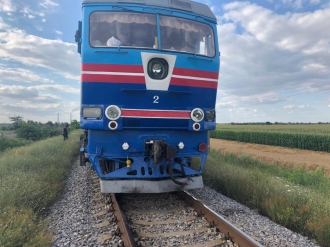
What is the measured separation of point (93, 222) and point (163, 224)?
1.20 metres

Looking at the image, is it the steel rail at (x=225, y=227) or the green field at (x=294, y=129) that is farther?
the green field at (x=294, y=129)

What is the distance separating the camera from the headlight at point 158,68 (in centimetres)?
554

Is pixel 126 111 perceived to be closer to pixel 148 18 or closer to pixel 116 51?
pixel 116 51

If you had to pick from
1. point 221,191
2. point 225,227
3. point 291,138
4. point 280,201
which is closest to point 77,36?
point 221,191

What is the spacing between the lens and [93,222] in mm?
5062

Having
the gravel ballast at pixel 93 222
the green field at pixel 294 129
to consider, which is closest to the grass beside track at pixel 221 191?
the gravel ballast at pixel 93 222

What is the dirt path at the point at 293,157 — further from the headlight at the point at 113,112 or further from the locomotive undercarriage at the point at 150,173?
the headlight at the point at 113,112

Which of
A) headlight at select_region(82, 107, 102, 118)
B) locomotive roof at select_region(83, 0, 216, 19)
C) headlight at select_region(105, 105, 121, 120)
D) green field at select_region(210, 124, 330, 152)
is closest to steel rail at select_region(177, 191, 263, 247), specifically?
headlight at select_region(105, 105, 121, 120)

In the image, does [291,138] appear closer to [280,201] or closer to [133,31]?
[280,201]

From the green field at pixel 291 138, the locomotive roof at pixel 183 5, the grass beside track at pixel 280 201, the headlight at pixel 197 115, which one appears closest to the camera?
the grass beside track at pixel 280 201

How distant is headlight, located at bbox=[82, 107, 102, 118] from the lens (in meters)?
5.42

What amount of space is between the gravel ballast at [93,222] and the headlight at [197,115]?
178cm

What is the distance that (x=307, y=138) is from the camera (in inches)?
1176

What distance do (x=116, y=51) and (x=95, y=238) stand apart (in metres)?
3.19
